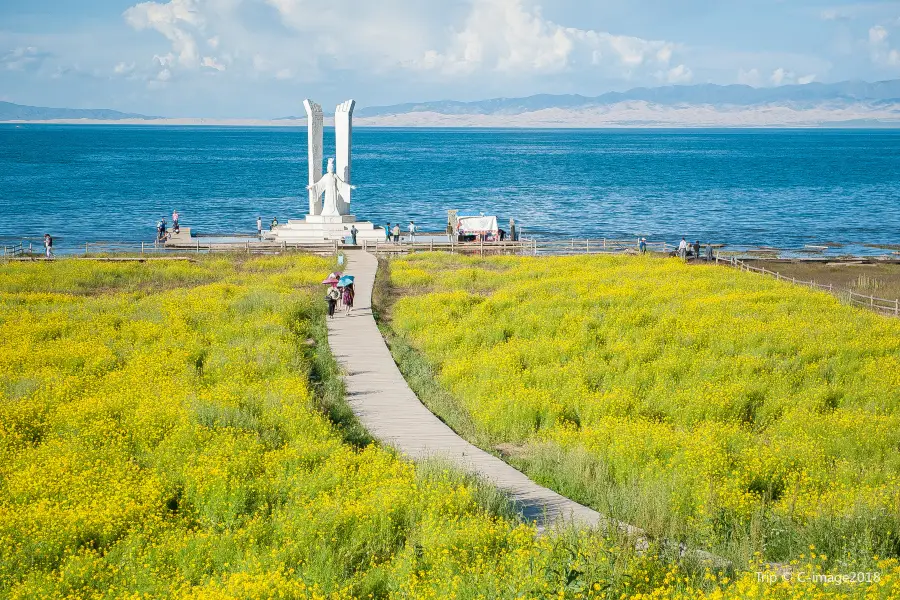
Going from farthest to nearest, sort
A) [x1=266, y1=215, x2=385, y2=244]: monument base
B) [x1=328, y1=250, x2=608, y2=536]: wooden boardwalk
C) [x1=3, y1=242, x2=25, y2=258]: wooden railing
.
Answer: [x1=266, y1=215, x2=385, y2=244]: monument base → [x1=3, y1=242, x2=25, y2=258]: wooden railing → [x1=328, y1=250, x2=608, y2=536]: wooden boardwalk

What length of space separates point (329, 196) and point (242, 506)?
105 feet

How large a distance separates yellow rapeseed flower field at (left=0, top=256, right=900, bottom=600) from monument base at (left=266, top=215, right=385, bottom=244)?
76.2 ft

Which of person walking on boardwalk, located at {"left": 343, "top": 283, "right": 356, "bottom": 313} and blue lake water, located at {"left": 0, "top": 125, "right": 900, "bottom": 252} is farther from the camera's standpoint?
blue lake water, located at {"left": 0, "top": 125, "right": 900, "bottom": 252}

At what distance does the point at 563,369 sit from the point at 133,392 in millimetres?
7692

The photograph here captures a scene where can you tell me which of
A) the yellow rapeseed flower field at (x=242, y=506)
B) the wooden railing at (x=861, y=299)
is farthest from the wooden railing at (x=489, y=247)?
the yellow rapeseed flower field at (x=242, y=506)

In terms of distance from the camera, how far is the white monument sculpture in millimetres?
40812

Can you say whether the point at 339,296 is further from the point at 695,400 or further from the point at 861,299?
the point at 861,299

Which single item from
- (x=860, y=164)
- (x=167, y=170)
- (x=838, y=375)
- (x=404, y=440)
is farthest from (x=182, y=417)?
(x=860, y=164)

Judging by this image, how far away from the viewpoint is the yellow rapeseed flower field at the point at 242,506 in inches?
324

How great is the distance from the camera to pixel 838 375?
16953mm

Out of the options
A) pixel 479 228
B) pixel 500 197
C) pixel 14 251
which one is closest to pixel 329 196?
pixel 479 228

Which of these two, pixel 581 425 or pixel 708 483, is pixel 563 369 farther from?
pixel 708 483

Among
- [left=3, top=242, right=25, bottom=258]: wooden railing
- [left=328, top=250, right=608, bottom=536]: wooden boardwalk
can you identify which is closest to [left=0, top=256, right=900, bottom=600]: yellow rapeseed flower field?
[left=328, top=250, right=608, bottom=536]: wooden boardwalk

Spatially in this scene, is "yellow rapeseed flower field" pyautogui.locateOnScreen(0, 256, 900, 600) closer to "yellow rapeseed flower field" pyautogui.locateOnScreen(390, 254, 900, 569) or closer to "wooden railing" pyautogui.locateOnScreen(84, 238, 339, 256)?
"yellow rapeseed flower field" pyautogui.locateOnScreen(390, 254, 900, 569)
